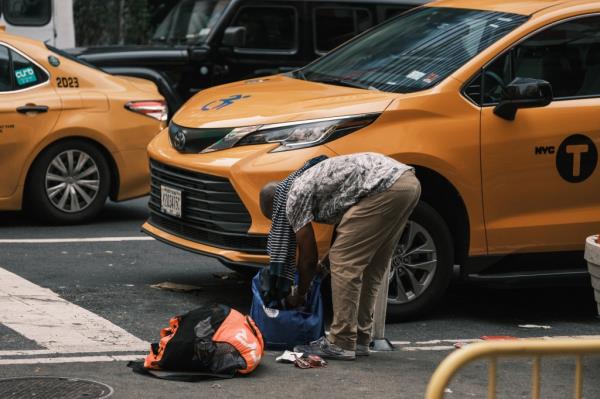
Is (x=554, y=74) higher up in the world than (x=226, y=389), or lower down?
higher up

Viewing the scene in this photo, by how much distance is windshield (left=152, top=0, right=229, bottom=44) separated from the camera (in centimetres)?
1500

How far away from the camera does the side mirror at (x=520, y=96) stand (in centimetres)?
780

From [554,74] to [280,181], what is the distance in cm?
197

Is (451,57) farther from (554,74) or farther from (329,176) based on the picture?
(329,176)

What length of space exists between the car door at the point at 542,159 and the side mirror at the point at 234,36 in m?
6.89

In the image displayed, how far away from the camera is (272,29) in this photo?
15.1m

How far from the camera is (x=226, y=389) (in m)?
6.30

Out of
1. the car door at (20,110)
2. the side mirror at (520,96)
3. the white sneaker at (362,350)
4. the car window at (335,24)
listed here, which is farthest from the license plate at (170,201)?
the car window at (335,24)

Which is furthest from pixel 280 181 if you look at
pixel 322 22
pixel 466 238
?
pixel 322 22

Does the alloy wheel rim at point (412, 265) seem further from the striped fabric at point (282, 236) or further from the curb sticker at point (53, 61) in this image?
the curb sticker at point (53, 61)

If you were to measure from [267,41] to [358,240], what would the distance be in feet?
28.1

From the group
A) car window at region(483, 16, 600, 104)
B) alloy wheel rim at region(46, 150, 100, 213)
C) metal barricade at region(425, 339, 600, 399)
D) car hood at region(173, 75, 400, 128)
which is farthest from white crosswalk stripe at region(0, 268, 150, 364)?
metal barricade at region(425, 339, 600, 399)

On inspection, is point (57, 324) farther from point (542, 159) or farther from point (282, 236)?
point (542, 159)

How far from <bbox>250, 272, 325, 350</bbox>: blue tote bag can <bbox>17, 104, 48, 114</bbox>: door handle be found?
411 cm
